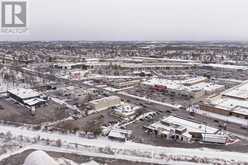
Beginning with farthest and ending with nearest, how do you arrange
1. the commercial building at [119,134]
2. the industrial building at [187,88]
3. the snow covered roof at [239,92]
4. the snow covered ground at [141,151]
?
the industrial building at [187,88]
the snow covered roof at [239,92]
the commercial building at [119,134]
the snow covered ground at [141,151]

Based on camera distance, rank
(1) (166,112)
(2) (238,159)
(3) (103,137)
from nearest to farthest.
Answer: (2) (238,159) → (3) (103,137) → (1) (166,112)

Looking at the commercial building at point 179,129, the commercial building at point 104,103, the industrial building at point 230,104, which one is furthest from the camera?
the commercial building at point 104,103

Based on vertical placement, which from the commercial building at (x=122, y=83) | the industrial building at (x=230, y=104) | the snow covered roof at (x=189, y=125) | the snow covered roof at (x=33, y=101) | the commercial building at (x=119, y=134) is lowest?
the commercial building at (x=119, y=134)

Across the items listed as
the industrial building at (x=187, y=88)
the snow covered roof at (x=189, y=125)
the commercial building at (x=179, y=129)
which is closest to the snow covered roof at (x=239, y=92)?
the industrial building at (x=187, y=88)

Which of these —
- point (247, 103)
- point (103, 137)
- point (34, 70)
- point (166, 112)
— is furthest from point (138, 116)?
point (34, 70)

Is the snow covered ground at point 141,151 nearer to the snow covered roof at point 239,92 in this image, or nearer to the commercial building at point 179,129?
the commercial building at point 179,129

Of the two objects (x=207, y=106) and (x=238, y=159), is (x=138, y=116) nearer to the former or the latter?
(x=207, y=106)

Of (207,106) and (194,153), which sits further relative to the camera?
(207,106)

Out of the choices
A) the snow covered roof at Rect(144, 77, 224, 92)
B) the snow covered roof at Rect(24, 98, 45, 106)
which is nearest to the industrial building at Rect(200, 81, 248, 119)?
the snow covered roof at Rect(144, 77, 224, 92)
